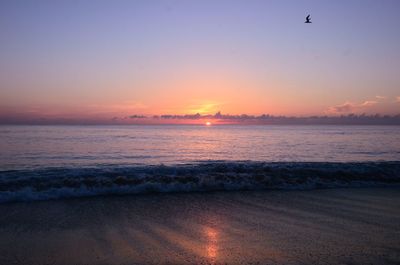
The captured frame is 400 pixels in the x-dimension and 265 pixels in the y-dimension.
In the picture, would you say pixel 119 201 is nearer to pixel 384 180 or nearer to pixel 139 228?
pixel 139 228

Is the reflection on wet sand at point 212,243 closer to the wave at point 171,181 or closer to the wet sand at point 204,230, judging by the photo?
the wet sand at point 204,230

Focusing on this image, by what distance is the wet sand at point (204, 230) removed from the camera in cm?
549

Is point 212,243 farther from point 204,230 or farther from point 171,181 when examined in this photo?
point 171,181

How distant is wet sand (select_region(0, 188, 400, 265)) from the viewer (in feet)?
18.0

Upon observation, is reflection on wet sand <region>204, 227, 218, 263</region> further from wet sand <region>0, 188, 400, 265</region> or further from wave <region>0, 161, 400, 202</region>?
wave <region>0, 161, 400, 202</region>

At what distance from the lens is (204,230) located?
22.6 feet

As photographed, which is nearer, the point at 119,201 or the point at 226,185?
the point at 119,201

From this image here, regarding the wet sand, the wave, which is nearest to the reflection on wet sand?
the wet sand

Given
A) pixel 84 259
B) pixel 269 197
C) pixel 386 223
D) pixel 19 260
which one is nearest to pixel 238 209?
pixel 269 197

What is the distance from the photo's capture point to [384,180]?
13.6 m

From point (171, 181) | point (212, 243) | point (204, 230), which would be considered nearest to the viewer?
point (212, 243)

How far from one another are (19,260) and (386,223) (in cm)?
752

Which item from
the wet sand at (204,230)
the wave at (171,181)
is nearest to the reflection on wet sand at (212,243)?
the wet sand at (204,230)

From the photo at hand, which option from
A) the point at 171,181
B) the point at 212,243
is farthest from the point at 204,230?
the point at 171,181
